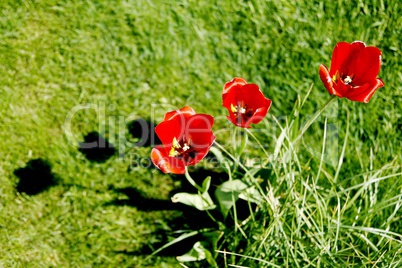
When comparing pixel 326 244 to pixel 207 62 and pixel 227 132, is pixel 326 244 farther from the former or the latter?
pixel 207 62

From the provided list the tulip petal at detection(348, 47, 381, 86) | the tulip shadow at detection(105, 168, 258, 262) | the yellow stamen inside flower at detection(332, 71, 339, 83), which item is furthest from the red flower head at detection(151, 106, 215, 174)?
the tulip shadow at detection(105, 168, 258, 262)

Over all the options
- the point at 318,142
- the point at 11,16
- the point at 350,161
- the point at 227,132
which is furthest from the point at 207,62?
the point at 11,16

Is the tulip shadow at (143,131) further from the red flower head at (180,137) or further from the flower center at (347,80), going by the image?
the flower center at (347,80)

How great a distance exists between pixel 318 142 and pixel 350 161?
0.21 metres

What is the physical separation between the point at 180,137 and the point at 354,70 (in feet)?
2.41

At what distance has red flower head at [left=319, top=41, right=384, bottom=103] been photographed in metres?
1.62

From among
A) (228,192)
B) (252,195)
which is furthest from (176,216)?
(252,195)

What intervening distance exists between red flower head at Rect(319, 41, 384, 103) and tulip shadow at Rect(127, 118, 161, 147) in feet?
4.06

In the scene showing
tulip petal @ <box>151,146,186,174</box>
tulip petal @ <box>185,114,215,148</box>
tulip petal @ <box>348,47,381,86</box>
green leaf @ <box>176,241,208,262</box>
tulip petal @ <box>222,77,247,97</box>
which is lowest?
green leaf @ <box>176,241,208,262</box>

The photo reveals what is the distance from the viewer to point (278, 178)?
216 cm

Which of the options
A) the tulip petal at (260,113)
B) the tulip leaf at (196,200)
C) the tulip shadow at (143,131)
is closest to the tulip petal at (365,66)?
the tulip petal at (260,113)

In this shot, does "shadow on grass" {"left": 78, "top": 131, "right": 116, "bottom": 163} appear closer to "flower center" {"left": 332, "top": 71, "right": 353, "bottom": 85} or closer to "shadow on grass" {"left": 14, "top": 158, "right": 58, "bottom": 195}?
"shadow on grass" {"left": 14, "top": 158, "right": 58, "bottom": 195}

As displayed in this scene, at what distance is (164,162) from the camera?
5.37 ft

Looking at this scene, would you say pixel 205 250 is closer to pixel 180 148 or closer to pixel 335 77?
pixel 180 148
